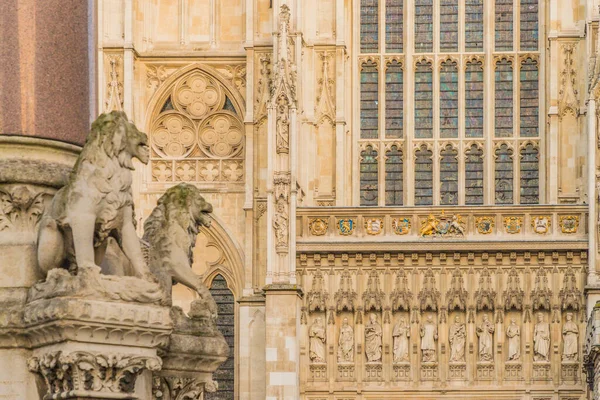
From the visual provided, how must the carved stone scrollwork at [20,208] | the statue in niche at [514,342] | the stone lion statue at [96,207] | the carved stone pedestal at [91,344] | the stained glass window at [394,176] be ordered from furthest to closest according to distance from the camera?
the stained glass window at [394,176] → the statue in niche at [514,342] → the carved stone scrollwork at [20,208] → the stone lion statue at [96,207] → the carved stone pedestal at [91,344]

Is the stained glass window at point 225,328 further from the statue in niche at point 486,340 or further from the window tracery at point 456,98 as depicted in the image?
the statue in niche at point 486,340

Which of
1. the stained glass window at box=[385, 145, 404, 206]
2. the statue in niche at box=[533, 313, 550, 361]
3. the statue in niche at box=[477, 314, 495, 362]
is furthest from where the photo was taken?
the stained glass window at box=[385, 145, 404, 206]

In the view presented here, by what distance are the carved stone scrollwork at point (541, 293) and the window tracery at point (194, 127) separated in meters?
7.49

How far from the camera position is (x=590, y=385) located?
101 ft

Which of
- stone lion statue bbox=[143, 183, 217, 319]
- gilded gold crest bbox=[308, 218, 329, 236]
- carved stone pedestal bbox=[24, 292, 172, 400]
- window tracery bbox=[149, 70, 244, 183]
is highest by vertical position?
window tracery bbox=[149, 70, 244, 183]

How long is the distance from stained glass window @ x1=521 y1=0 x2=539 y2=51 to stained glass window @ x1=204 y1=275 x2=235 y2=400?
26.6ft

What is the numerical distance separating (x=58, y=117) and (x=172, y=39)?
2858 cm

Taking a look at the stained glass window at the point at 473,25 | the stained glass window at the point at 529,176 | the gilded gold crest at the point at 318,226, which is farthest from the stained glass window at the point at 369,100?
the gilded gold crest at the point at 318,226

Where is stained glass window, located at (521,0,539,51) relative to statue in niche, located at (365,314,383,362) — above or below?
above

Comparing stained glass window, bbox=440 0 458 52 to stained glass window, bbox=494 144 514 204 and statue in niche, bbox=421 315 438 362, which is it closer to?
stained glass window, bbox=494 144 514 204

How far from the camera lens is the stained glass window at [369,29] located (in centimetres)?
3594

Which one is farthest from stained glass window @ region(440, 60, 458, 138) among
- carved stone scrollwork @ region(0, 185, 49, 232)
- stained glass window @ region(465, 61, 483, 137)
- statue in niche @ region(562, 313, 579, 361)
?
carved stone scrollwork @ region(0, 185, 49, 232)

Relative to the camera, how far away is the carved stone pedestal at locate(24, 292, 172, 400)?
743cm

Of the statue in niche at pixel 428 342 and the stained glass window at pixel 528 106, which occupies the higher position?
the stained glass window at pixel 528 106
